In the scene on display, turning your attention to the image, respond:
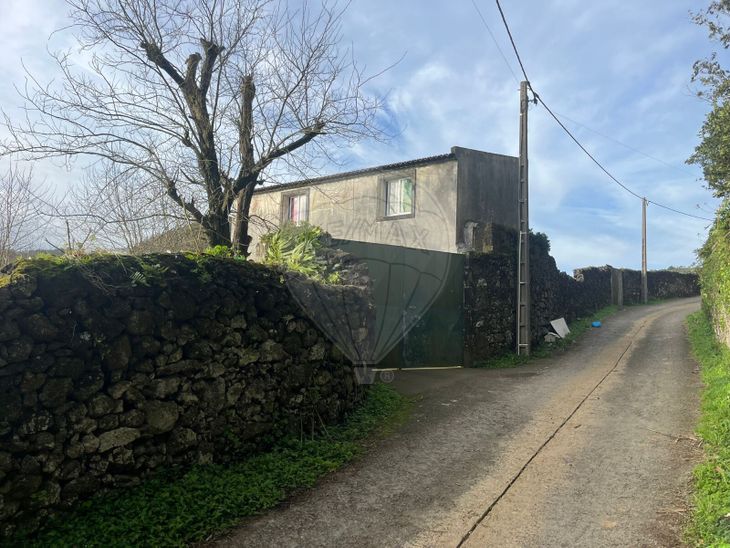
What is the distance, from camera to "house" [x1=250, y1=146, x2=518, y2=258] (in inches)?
489

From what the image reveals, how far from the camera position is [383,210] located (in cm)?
1377

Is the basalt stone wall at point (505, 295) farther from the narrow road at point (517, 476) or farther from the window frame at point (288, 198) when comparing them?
the window frame at point (288, 198)

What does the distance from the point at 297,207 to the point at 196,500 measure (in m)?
12.6

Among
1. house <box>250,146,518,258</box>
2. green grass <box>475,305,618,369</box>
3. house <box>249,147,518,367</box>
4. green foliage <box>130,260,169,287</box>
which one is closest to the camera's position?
green foliage <box>130,260,169,287</box>

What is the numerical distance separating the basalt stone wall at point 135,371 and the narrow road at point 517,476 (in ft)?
3.28

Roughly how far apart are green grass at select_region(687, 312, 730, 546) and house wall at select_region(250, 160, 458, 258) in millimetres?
6166

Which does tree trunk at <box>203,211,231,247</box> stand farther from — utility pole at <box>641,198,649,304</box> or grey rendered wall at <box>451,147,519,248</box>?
utility pole at <box>641,198,649,304</box>

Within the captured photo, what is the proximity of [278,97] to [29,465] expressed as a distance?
21.4ft

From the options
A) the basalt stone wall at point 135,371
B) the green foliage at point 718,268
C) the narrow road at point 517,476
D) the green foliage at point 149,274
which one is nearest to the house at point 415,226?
the narrow road at point 517,476

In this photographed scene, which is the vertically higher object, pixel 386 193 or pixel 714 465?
pixel 386 193

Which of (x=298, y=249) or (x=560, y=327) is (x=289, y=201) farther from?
(x=560, y=327)

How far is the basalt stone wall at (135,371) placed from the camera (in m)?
3.42

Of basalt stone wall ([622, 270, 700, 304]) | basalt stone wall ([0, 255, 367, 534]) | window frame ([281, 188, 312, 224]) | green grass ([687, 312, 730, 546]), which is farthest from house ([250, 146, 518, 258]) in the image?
basalt stone wall ([622, 270, 700, 304])

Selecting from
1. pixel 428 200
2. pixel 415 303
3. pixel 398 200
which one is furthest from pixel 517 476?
pixel 398 200
